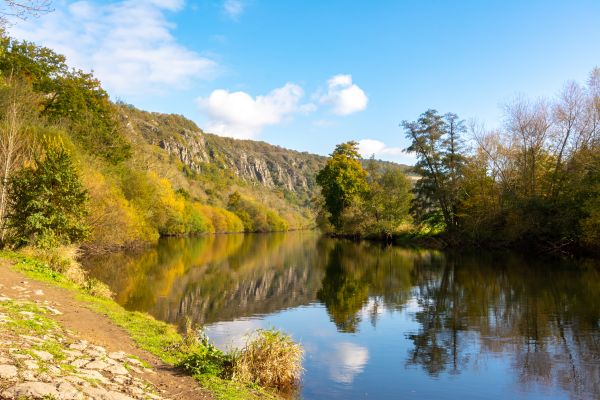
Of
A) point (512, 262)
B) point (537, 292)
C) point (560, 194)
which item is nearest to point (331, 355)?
point (537, 292)

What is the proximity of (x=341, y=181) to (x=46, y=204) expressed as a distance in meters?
52.2

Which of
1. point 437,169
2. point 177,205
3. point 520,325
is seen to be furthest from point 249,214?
point 520,325

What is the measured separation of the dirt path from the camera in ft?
24.8

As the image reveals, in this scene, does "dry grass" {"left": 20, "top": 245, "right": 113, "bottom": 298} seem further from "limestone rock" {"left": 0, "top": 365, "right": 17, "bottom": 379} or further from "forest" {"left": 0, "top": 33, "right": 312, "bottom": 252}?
"limestone rock" {"left": 0, "top": 365, "right": 17, "bottom": 379}

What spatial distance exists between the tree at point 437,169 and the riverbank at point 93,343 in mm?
42994

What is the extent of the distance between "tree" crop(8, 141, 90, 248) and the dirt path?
4928 millimetres

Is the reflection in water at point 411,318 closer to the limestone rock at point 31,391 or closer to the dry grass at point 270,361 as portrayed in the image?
the dry grass at point 270,361

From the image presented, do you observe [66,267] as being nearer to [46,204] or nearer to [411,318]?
[46,204]

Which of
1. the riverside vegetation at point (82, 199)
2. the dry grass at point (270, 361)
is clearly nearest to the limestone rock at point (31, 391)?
the riverside vegetation at point (82, 199)

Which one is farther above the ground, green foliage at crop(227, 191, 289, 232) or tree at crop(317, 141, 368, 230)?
tree at crop(317, 141, 368, 230)

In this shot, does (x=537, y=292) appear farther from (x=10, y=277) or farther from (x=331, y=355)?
(x=10, y=277)

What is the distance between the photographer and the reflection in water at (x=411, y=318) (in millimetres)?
10335

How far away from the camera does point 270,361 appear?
9.37 m

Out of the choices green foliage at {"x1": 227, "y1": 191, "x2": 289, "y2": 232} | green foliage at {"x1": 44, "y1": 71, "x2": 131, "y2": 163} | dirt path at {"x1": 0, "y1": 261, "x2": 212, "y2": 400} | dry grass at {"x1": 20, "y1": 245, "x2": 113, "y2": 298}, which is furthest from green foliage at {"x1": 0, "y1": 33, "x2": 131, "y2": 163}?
green foliage at {"x1": 227, "y1": 191, "x2": 289, "y2": 232}
